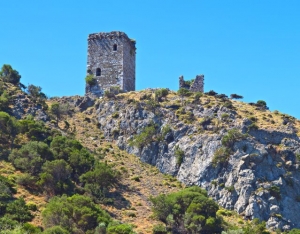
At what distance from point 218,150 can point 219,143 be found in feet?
3.38

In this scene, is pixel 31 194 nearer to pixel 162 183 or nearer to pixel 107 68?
pixel 162 183

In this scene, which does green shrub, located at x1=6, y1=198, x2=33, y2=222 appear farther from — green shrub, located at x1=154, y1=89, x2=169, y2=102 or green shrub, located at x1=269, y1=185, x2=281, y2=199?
green shrub, located at x1=154, y1=89, x2=169, y2=102

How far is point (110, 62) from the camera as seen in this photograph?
83.4m

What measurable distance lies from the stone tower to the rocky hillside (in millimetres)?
3392

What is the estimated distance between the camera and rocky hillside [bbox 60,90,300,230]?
61.6 m

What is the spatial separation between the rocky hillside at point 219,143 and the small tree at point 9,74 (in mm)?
11950

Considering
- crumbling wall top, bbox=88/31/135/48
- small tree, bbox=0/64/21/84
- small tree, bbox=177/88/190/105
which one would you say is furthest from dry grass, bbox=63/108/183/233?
crumbling wall top, bbox=88/31/135/48

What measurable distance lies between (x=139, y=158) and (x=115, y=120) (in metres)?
7.63

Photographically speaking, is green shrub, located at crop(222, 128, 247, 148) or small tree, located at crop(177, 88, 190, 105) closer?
A: green shrub, located at crop(222, 128, 247, 148)

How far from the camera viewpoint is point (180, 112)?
73562 millimetres

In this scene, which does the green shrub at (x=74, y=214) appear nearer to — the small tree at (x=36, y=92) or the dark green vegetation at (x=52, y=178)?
the dark green vegetation at (x=52, y=178)

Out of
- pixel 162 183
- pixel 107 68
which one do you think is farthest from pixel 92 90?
pixel 162 183

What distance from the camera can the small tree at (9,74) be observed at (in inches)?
3344

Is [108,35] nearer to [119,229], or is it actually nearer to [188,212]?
[188,212]
